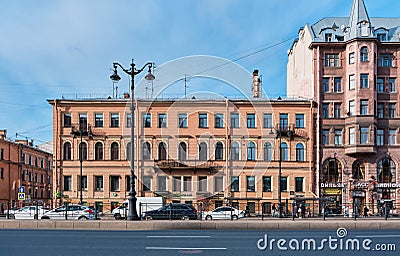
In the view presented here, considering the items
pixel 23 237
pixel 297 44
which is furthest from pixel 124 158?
pixel 23 237

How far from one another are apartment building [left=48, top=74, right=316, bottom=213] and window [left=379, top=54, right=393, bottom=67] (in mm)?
8167

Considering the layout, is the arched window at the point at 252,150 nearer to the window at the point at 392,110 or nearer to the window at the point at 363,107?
the window at the point at 363,107

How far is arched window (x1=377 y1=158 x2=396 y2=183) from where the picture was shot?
133ft

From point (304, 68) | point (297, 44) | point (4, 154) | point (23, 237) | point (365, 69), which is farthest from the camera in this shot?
point (4, 154)

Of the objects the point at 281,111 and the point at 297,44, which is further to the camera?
the point at 297,44

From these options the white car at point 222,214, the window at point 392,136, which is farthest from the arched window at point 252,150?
the window at point 392,136

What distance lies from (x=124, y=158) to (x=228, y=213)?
55.5 ft

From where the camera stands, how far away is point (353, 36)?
41.4 meters

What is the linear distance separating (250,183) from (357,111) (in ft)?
41.2

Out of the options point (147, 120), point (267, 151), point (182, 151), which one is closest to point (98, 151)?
point (147, 120)

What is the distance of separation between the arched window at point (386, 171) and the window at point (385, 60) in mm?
9514

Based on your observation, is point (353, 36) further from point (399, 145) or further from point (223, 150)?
point (223, 150)

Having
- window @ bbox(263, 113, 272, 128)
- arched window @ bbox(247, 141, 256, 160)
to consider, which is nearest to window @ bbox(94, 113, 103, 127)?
arched window @ bbox(247, 141, 256, 160)

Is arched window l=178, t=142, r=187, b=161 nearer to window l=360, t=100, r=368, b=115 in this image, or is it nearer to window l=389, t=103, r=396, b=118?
window l=360, t=100, r=368, b=115
